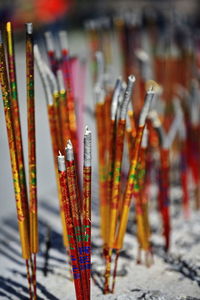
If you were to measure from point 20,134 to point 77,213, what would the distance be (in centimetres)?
21

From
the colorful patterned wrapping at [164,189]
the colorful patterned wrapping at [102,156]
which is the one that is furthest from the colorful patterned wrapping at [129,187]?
the colorful patterned wrapping at [164,189]

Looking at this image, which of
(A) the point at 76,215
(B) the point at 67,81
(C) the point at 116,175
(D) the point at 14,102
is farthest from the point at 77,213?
(B) the point at 67,81

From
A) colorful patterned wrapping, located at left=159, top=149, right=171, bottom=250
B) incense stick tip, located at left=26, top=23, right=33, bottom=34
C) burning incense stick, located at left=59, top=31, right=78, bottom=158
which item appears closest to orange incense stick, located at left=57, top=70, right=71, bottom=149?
burning incense stick, located at left=59, top=31, right=78, bottom=158

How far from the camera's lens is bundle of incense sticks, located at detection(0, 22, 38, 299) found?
0.90 m

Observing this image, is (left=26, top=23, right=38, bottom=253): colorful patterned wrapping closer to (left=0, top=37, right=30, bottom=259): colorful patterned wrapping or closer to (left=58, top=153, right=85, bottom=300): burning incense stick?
(left=0, top=37, right=30, bottom=259): colorful patterned wrapping

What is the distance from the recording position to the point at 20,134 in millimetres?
938

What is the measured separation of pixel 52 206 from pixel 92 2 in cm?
546

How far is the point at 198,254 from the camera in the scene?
123cm

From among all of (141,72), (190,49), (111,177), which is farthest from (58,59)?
(190,49)

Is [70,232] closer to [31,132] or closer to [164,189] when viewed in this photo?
[31,132]

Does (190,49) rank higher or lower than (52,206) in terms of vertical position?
higher

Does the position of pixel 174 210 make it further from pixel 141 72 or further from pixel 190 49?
pixel 190 49

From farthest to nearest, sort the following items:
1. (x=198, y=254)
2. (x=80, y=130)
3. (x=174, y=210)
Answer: (x=174, y=210), (x=80, y=130), (x=198, y=254)

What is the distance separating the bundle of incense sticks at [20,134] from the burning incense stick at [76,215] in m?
0.14
